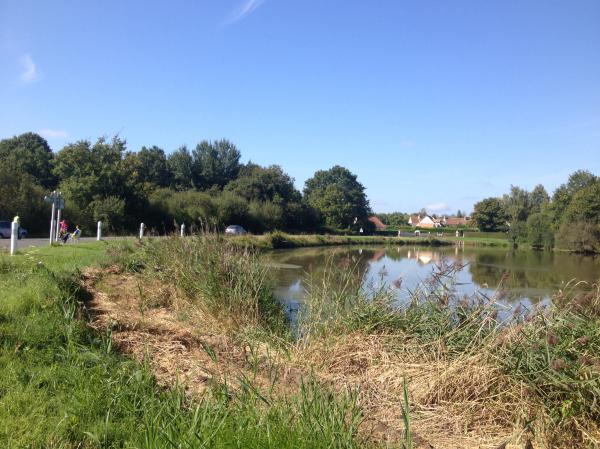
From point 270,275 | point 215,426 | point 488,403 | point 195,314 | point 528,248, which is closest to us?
point 215,426

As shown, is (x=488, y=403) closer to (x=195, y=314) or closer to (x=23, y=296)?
(x=195, y=314)

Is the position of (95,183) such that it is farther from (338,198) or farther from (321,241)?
(338,198)

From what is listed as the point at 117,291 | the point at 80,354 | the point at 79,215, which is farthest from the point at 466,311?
the point at 79,215

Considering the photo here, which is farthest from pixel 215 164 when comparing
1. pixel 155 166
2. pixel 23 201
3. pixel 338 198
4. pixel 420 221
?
pixel 420 221

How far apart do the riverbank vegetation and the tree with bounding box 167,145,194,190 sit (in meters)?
59.6

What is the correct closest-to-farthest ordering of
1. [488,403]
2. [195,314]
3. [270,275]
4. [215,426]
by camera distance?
[215,426]
[488,403]
[195,314]
[270,275]

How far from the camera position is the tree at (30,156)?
4519 cm

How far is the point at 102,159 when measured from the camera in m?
37.9

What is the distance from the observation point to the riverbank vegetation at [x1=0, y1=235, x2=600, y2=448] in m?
3.49

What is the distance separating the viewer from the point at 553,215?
6475cm

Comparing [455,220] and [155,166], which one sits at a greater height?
[155,166]

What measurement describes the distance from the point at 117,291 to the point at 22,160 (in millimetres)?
42423

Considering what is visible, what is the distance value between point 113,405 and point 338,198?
2896 inches

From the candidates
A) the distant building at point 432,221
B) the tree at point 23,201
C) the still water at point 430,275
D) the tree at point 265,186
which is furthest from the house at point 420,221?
the tree at point 23,201
